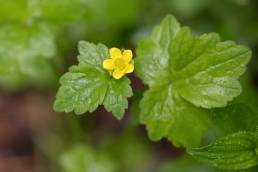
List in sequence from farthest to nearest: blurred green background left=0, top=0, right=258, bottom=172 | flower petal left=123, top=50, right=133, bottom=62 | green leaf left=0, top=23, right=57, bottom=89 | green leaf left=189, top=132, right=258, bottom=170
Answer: blurred green background left=0, top=0, right=258, bottom=172, green leaf left=0, top=23, right=57, bottom=89, flower petal left=123, top=50, right=133, bottom=62, green leaf left=189, top=132, right=258, bottom=170

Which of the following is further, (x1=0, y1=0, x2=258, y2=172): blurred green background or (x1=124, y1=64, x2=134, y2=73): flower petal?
(x1=0, y1=0, x2=258, y2=172): blurred green background

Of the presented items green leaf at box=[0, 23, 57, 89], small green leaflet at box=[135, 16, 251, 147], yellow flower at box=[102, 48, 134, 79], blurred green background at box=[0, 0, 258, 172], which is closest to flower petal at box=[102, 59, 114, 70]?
yellow flower at box=[102, 48, 134, 79]

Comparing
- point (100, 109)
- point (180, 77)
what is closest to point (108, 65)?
point (180, 77)

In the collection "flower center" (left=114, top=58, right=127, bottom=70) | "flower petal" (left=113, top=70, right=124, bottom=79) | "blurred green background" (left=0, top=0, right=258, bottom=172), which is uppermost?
"flower center" (left=114, top=58, right=127, bottom=70)

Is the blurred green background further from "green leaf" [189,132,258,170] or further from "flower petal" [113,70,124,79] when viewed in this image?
"flower petal" [113,70,124,79]

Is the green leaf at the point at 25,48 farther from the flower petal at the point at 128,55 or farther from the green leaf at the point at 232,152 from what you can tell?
the green leaf at the point at 232,152

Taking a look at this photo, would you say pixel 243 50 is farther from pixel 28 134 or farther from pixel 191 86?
pixel 28 134

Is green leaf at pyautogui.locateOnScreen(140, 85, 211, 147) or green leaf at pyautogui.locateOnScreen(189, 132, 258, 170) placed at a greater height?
green leaf at pyautogui.locateOnScreen(140, 85, 211, 147)

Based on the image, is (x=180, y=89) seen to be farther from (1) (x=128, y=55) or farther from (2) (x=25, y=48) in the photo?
(2) (x=25, y=48)
